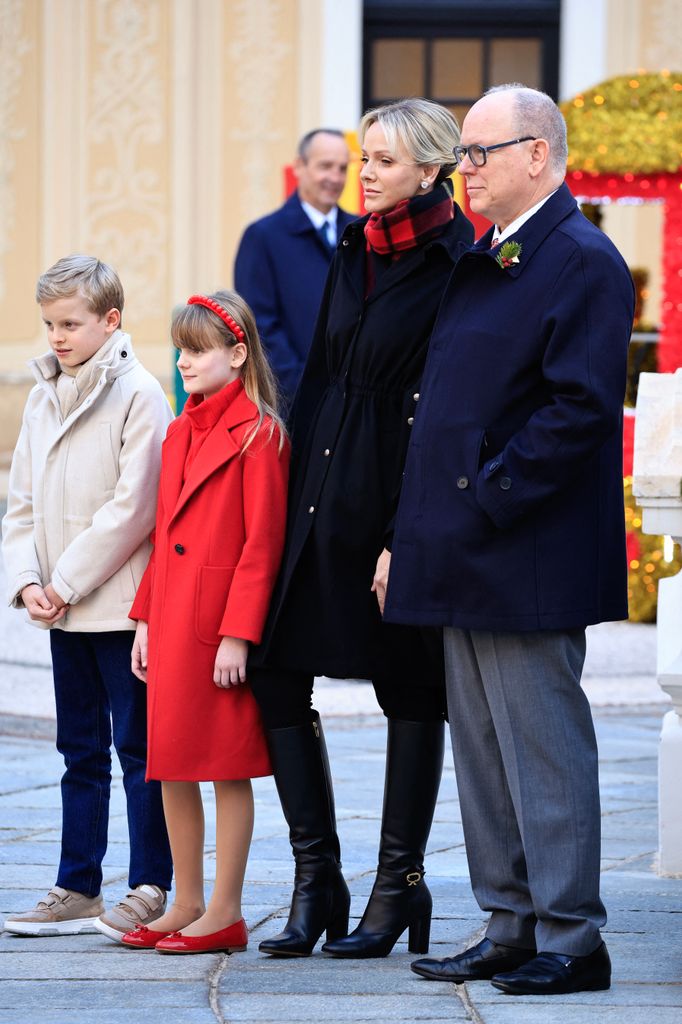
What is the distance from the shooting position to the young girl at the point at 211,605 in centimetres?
329

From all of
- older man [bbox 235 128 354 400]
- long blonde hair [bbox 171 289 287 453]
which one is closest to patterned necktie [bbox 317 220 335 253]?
older man [bbox 235 128 354 400]

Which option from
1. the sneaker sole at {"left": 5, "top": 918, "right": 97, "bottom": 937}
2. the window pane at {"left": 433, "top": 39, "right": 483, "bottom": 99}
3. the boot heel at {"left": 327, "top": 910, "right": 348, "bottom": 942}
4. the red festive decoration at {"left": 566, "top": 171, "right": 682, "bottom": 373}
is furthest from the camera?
the window pane at {"left": 433, "top": 39, "right": 483, "bottom": 99}

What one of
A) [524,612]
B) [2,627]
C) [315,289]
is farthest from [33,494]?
[2,627]

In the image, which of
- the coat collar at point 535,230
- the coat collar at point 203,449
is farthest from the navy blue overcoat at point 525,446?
the coat collar at point 203,449

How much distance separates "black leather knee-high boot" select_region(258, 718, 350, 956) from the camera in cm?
329

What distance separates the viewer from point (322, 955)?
3.28 meters

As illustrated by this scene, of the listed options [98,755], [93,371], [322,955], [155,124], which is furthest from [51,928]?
[155,124]

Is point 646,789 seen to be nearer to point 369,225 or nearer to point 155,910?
point 155,910

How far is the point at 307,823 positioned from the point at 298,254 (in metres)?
3.28

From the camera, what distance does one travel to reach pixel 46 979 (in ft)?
10.3

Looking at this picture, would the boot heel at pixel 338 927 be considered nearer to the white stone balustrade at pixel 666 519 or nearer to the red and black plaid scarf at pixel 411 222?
the white stone balustrade at pixel 666 519

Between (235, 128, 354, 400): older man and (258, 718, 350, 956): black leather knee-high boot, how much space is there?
9.82ft

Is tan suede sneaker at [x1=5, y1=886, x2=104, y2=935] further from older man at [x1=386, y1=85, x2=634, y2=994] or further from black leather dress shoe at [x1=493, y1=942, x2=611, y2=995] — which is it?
black leather dress shoe at [x1=493, y1=942, x2=611, y2=995]

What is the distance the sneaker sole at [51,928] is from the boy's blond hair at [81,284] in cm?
118
